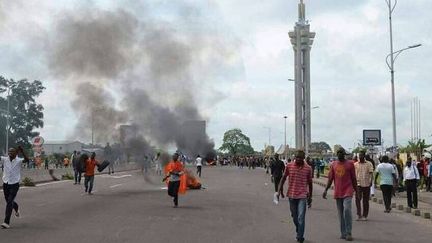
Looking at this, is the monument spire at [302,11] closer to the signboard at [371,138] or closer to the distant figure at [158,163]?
the signboard at [371,138]

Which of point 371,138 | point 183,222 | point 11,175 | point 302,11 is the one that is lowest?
point 183,222

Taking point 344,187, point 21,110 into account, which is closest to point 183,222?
point 344,187

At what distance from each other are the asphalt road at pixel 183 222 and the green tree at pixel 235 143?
13432 centimetres

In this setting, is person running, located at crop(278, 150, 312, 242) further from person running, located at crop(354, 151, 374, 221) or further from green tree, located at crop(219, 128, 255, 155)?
green tree, located at crop(219, 128, 255, 155)

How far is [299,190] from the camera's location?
10609 mm

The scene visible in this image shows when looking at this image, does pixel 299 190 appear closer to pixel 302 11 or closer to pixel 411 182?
pixel 411 182

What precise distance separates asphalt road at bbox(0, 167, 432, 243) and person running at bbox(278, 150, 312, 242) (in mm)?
600

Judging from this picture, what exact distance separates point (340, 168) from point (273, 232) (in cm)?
189

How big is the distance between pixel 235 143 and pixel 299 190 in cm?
14876

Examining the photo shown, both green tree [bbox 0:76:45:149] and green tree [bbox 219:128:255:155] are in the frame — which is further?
green tree [bbox 219:128:255:155]

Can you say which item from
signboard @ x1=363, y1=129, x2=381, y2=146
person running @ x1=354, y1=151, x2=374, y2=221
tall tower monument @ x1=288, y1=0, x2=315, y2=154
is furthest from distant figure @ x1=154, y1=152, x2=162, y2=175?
tall tower monument @ x1=288, y1=0, x2=315, y2=154

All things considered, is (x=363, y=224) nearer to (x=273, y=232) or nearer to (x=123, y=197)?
(x=273, y=232)

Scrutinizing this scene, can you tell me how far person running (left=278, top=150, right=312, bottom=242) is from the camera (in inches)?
412

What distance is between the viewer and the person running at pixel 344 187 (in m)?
11.2
